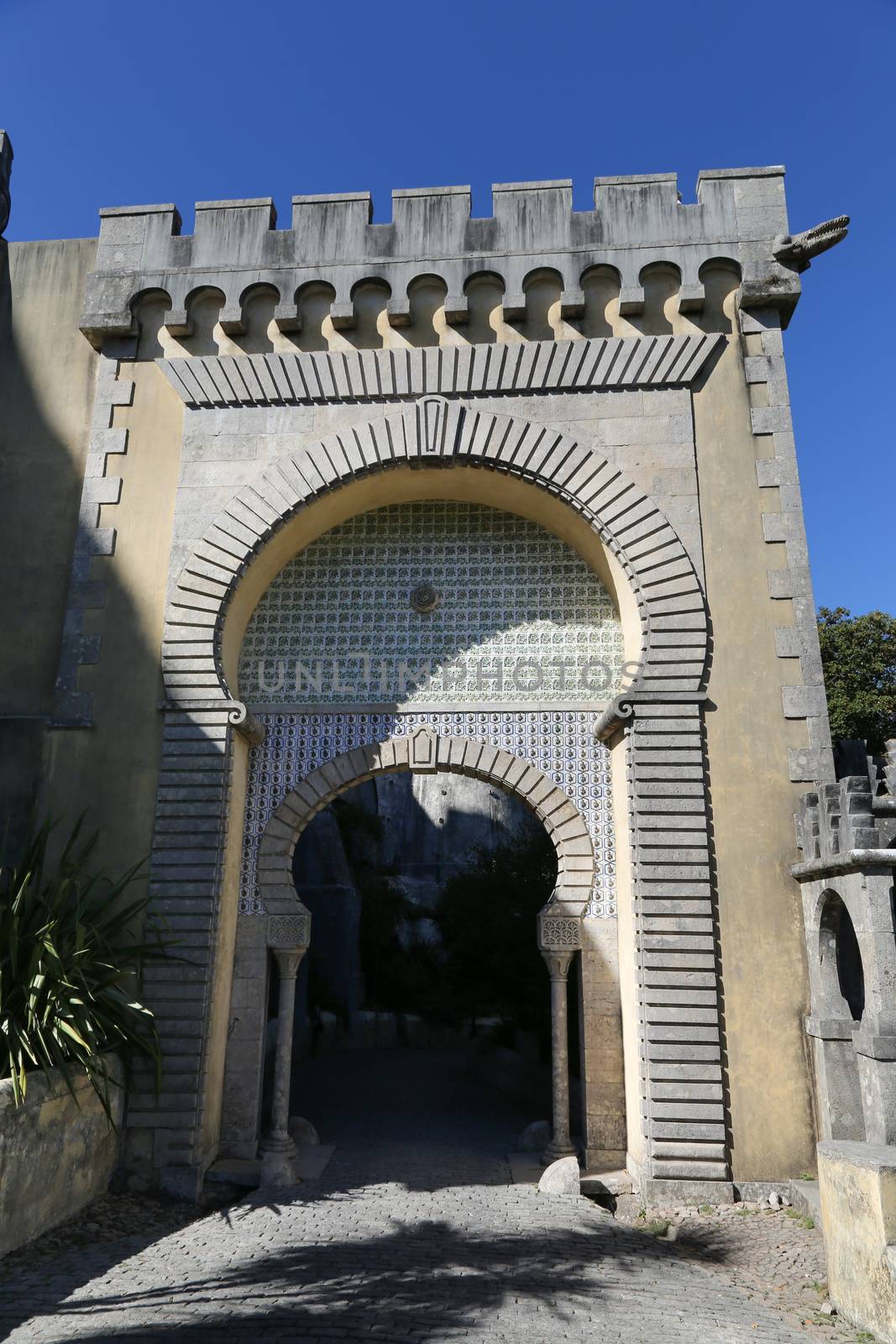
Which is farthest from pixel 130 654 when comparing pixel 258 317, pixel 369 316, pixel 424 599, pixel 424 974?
pixel 424 974

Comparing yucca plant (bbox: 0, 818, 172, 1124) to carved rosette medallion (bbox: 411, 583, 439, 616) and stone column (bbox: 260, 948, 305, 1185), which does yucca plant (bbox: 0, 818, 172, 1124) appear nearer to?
stone column (bbox: 260, 948, 305, 1185)

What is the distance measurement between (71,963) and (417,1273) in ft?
11.2

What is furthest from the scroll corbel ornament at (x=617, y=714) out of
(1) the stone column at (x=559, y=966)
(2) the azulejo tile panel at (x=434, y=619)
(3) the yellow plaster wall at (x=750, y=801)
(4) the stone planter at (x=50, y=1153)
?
(4) the stone planter at (x=50, y=1153)

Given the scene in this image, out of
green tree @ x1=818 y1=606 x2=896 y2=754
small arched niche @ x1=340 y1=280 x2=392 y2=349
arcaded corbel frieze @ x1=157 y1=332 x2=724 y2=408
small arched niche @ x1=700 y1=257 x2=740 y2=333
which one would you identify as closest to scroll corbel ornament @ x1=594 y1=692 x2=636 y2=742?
arcaded corbel frieze @ x1=157 y1=332 x2=724 y2=408

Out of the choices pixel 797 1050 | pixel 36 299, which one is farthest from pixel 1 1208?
pixel 36 299

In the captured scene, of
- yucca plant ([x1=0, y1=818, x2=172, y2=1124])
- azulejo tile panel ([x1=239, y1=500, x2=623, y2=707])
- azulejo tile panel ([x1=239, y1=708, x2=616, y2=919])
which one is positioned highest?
azulejo tile panel ([x1=239, y1=500, x2=623, y2=707])

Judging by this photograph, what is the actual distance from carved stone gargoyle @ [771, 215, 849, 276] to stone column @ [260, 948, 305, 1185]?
8.13m

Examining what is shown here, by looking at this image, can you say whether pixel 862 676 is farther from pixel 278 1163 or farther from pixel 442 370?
pixel 278 1163

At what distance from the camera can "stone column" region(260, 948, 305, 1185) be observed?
317 inches

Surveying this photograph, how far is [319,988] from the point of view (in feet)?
A: 71.7

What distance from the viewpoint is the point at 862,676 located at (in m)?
20.8

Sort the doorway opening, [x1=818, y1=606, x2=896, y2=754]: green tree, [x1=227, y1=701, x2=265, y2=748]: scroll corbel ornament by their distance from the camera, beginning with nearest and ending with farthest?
1. [x1=227, y1=701, x2=265, y2=748]: scroll corbel ornament
2. the doorway opening
3. [x1=818, y1=606, x2=896, y2=754]: green tree

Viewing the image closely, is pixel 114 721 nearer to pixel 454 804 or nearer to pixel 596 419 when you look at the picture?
pixel 596 419

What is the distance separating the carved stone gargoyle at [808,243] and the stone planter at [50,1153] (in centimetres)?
958
